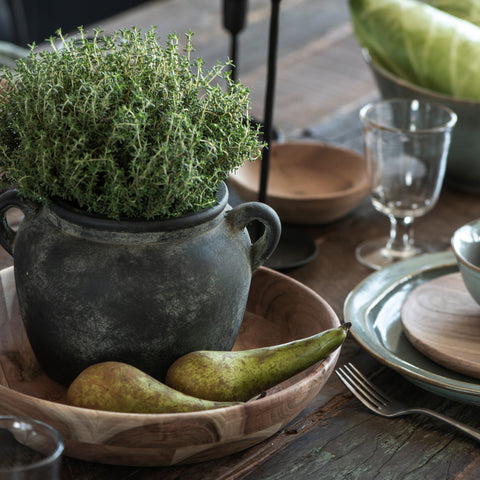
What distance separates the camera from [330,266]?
933 mm

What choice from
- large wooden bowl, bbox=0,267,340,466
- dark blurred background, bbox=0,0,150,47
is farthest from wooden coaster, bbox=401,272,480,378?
dark blurred background, bbox=0,0,150,47

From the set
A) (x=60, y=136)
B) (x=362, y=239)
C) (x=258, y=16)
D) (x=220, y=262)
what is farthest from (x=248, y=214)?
(x=258, y=16)

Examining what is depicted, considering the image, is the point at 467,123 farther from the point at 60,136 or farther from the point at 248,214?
the point at 60,136

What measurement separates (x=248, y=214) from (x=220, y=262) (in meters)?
0.05

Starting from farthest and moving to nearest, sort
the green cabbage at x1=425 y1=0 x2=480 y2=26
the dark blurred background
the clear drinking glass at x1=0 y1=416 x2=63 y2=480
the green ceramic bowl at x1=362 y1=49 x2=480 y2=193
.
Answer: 1. the dark blurred background
2. the green cabbage at x1=425 y1=0 x2=480 y2=26
3. the green ceramic bowl at x1=362 y1=49 x2=480 y2=193
4. the clear drinking glass at x1=0 y1=416 x2=63 y2=480

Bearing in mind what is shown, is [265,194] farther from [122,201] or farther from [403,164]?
[122,201]

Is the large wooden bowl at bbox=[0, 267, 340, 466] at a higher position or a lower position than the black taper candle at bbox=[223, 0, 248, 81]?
lower

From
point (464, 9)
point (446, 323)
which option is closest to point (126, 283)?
point (446, 323)

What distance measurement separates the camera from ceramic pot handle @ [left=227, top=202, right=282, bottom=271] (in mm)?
614

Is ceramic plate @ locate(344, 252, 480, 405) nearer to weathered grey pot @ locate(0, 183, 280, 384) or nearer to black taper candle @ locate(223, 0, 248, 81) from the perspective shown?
weathered grey pot @ locate(0, 183, 280, 384)

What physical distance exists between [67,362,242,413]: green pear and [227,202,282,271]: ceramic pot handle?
0.15m

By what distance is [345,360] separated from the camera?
0.74 m

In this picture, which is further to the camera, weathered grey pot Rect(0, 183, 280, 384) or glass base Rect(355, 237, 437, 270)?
glass base Rect(355, 237, 437, 270)

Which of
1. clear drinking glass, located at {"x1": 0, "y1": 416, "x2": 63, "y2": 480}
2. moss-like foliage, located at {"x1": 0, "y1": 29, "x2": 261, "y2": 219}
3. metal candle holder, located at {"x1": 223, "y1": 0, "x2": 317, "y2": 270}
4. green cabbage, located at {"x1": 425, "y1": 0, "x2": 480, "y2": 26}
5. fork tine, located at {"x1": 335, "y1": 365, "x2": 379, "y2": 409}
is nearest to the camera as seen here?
clear drinking glass, located at {"x1": 0, "y1": 416, "x2": 63, "y2": 480}
